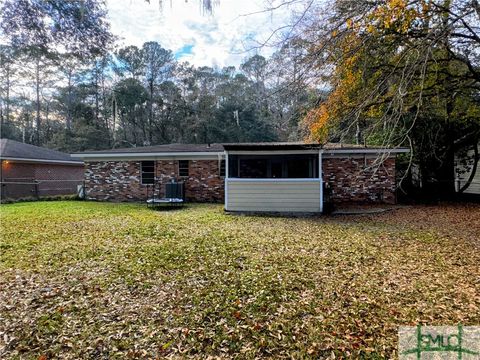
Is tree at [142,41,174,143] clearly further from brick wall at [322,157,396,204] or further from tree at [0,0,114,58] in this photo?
tree at [0,0,114,58]

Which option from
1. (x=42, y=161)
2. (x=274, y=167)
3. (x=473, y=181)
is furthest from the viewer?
(x=42, y=161)

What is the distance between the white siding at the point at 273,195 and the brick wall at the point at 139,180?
287 centimetres

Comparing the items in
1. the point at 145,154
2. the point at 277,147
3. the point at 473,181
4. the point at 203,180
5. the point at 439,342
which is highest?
the point at 145,154

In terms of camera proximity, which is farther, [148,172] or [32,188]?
[32,188]

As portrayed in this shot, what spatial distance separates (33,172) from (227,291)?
1544 cm

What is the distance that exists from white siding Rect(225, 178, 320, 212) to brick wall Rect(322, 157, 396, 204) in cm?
276

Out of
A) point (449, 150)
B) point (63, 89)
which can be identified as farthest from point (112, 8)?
point (63, 89)

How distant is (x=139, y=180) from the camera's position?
12680 mm

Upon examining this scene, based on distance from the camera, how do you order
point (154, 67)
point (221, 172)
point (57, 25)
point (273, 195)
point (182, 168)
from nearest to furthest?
point (57, 25)
point (273, 195)
point (221, 172)
point (182, 168)
point (154, 67)

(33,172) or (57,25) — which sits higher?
(57,25)

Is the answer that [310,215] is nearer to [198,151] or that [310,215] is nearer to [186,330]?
[198,151]

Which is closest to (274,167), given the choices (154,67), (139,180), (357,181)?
(357,181)

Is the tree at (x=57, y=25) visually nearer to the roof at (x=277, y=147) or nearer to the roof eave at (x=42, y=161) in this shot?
the roof at (x=277, y=147)

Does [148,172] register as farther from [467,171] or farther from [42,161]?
[467,171]
